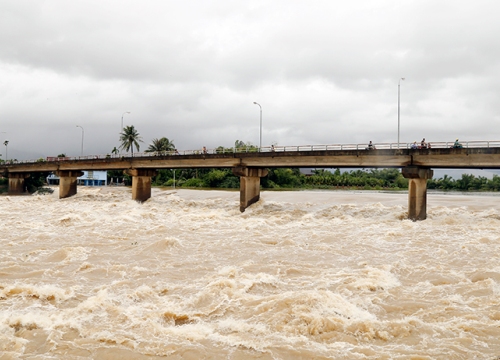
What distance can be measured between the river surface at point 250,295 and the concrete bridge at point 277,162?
7.09 metres

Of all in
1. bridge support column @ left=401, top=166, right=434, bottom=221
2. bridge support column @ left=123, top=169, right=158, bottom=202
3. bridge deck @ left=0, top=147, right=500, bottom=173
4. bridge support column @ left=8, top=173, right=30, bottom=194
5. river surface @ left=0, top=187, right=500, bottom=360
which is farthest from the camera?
bridge support column @ left=8, top=173, right=30, bottom=194

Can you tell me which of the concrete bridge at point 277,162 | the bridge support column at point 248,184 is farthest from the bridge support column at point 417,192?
the bridge support column at point 248,184

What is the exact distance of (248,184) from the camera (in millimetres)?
40281

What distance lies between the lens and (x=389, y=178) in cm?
11269

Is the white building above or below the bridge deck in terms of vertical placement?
below

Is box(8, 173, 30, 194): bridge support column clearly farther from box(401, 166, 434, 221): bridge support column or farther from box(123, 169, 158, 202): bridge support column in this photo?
box(401, 166, 434, 221): bridge support column

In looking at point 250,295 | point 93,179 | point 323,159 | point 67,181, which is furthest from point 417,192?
point 93,179

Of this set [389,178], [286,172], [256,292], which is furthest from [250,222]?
[389,178]

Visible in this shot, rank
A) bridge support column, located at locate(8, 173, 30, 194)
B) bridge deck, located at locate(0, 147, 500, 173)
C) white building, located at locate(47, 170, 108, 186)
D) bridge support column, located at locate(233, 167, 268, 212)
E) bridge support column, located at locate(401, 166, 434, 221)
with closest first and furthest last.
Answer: bridge deck, located at locate(0, 147, 500, 173), bridge support column, located at locate(401, 166, 434, 221), bridge support column, located at locate(233, 167, 268, 212), bridge support column, located at locate(8, 173, 30, 194), white building, located at locate(47, 170, 108, 186)

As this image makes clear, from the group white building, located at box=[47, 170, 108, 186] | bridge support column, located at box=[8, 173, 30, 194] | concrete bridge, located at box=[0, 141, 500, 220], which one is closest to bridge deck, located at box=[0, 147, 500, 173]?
concrete bridge, located at box=[0, 141, 500, 220]

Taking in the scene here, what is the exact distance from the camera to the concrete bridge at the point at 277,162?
96.5 ft

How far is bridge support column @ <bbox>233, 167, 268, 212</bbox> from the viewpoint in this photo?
1554 inches

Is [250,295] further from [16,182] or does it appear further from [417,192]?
[16,182]

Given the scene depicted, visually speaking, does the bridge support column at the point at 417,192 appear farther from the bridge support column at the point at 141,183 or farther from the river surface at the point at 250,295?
the bridge support column at the point at 141,183
